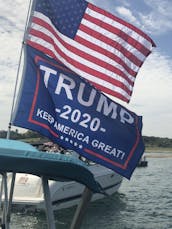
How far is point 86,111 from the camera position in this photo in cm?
736

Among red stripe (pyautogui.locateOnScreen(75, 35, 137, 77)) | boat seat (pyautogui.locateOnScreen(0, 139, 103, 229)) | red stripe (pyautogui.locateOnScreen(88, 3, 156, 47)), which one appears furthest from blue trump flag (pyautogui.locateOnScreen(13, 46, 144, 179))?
boat seat (pyautogui.locateOnScreen(0, 139, 103, 229))

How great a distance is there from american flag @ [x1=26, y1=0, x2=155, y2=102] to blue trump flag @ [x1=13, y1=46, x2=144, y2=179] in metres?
0.48

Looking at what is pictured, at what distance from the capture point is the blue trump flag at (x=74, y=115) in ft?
23.8

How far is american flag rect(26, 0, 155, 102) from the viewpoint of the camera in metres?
8.00

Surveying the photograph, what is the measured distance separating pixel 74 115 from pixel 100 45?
164cm

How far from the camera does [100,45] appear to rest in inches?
324

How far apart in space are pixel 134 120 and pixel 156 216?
36.9ft

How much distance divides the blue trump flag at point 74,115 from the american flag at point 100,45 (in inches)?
18.8

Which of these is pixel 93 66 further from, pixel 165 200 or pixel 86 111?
pixel 165 200

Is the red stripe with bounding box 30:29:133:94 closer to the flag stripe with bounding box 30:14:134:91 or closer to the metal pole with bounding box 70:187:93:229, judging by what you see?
the flag stripe with bounding box 30:14:134:91

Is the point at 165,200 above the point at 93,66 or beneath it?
beneath

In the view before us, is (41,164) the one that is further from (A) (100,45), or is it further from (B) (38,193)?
(B) (38,193)

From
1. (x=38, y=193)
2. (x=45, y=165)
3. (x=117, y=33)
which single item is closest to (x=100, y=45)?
(x=117, y=33)

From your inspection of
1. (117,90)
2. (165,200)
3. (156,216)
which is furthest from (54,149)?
(117,90)
